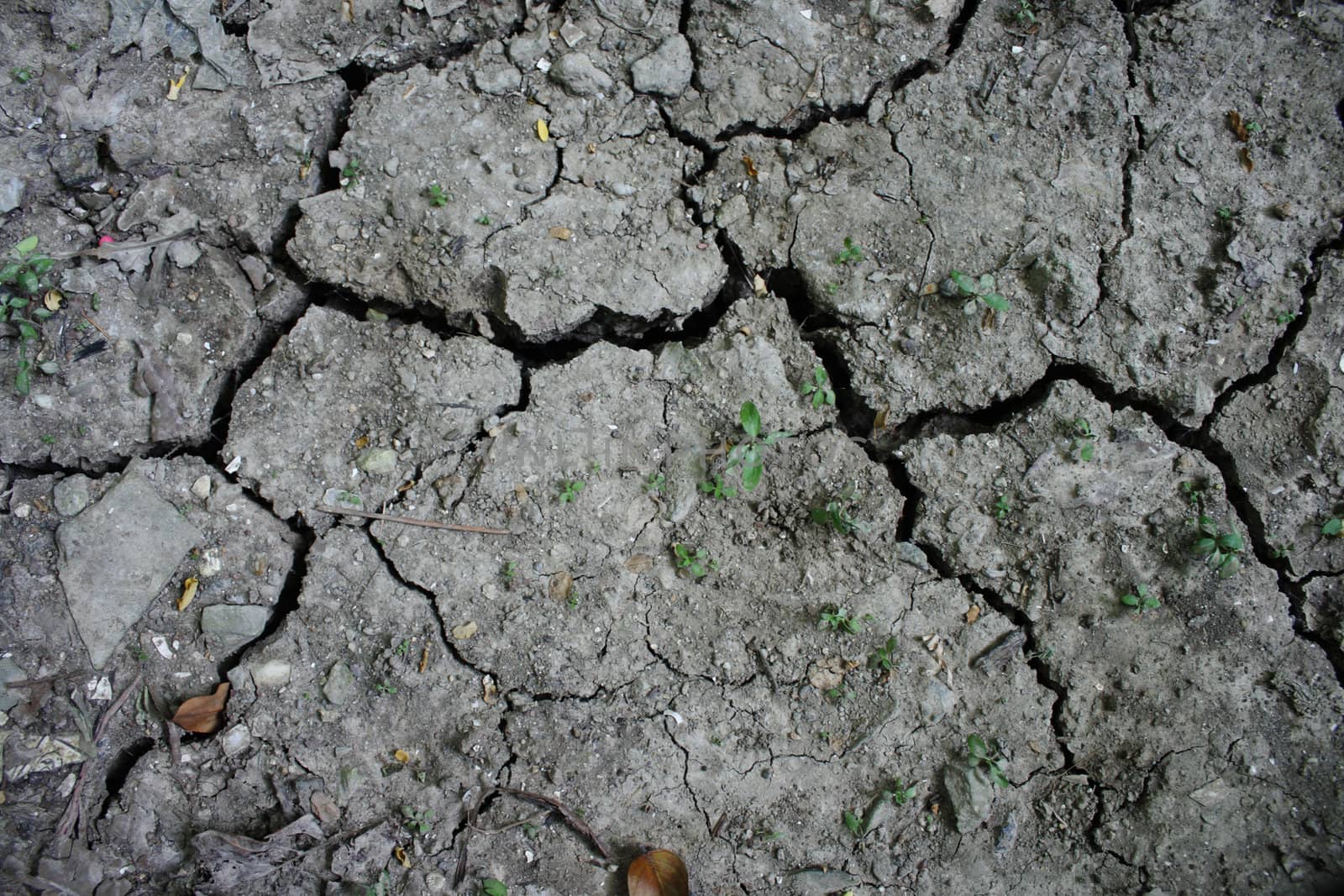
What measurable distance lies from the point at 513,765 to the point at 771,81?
2270mm

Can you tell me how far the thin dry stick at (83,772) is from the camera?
7.79ft

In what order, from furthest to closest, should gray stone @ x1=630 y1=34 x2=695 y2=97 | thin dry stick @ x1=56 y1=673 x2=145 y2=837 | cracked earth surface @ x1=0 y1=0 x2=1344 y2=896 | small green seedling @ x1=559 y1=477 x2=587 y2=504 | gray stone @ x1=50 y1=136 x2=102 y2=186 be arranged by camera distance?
gray stone @ x1=630 y1=34 x2=695 y2=97 < gray stone @ x1=50 y1=136 x2=102 y2=186 < small green seedling @ x1=559 y1=477 x2=587 y2=504 < cracked earth surface @ x1=0 y1=0 x2=1344 y2=896 < thin dry stick @ x1=56 y1=673 x2=145 y2=837

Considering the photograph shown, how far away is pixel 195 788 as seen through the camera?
2426mm

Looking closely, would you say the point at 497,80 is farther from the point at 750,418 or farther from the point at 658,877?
the point at 658,877

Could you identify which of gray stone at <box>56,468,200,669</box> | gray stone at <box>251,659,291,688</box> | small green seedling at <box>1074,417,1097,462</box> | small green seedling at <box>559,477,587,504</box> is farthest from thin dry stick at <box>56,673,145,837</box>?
small green seedling at <box>1074,417,1097,462</box>

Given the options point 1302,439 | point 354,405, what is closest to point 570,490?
point 354,405

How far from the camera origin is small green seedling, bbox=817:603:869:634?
2559mm

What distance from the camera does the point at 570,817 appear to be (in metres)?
2.44

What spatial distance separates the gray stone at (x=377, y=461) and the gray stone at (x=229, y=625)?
51 centimetres

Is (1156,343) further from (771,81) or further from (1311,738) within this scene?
(771,81)

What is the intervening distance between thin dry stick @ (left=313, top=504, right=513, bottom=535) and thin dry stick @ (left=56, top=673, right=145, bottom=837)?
70cm

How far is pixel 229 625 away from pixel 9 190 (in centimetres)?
150

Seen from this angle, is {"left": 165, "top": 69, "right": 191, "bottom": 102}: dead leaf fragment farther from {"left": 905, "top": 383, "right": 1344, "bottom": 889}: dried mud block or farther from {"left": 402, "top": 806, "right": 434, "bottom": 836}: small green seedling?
{"left": 905, "top": 383, "right": 1344, "bottom": 889}: dried mud block

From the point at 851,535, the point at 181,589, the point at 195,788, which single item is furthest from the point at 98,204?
the point at 851,535
